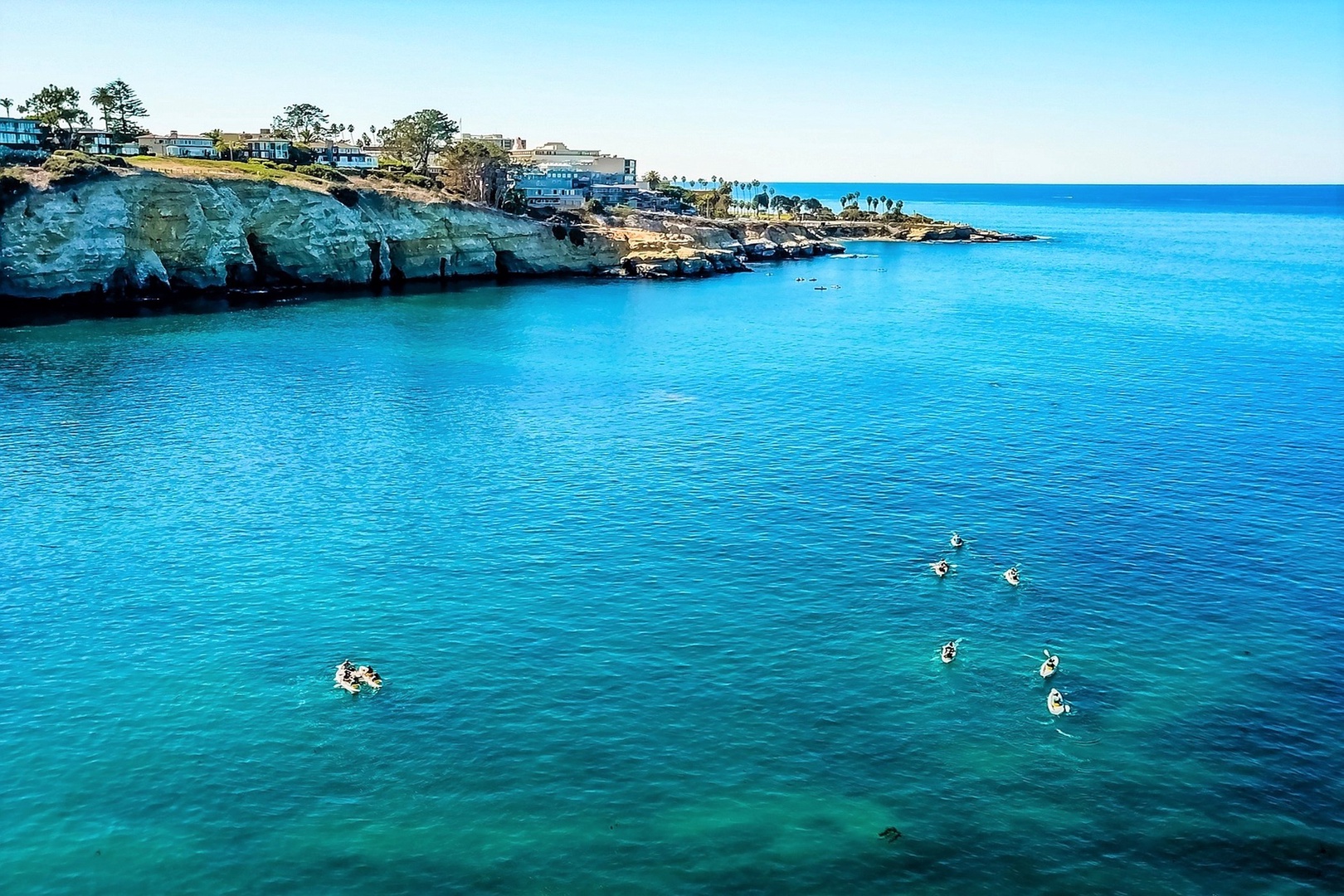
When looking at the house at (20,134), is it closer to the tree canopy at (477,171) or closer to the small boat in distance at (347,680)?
the tree canopy at (477,171)

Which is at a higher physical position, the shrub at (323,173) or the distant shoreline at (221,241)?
the shrub at (323,173)

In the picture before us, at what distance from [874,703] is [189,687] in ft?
100

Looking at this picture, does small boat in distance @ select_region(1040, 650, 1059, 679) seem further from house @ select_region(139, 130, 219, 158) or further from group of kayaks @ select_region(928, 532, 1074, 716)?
house @ select_region(139, 130, 219, 158)

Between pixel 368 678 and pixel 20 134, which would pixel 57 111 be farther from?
pixel 368 678

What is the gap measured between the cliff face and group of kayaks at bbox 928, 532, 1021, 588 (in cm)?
12092

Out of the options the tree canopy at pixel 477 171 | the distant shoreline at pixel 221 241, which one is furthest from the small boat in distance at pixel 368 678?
the tree canopy at pixel 477 171

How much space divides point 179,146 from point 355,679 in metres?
178

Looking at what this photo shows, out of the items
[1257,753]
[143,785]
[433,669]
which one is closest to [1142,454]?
[1257,753]

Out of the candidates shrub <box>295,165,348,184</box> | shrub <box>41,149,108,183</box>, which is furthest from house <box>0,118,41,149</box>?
shrub <box>295,165,348,184</box>

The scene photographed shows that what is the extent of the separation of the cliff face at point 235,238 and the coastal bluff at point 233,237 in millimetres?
154

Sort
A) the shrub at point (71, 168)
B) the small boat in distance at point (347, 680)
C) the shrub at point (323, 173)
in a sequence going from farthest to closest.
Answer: the shrub at point (323, 173) → the shrub at point (71, 168) → the small boat in distance at point (347, 680)

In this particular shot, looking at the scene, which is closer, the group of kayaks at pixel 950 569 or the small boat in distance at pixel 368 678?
the small boat in distance at pixel 368 678

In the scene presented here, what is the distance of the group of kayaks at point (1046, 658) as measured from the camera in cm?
4297

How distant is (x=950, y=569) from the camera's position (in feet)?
188
